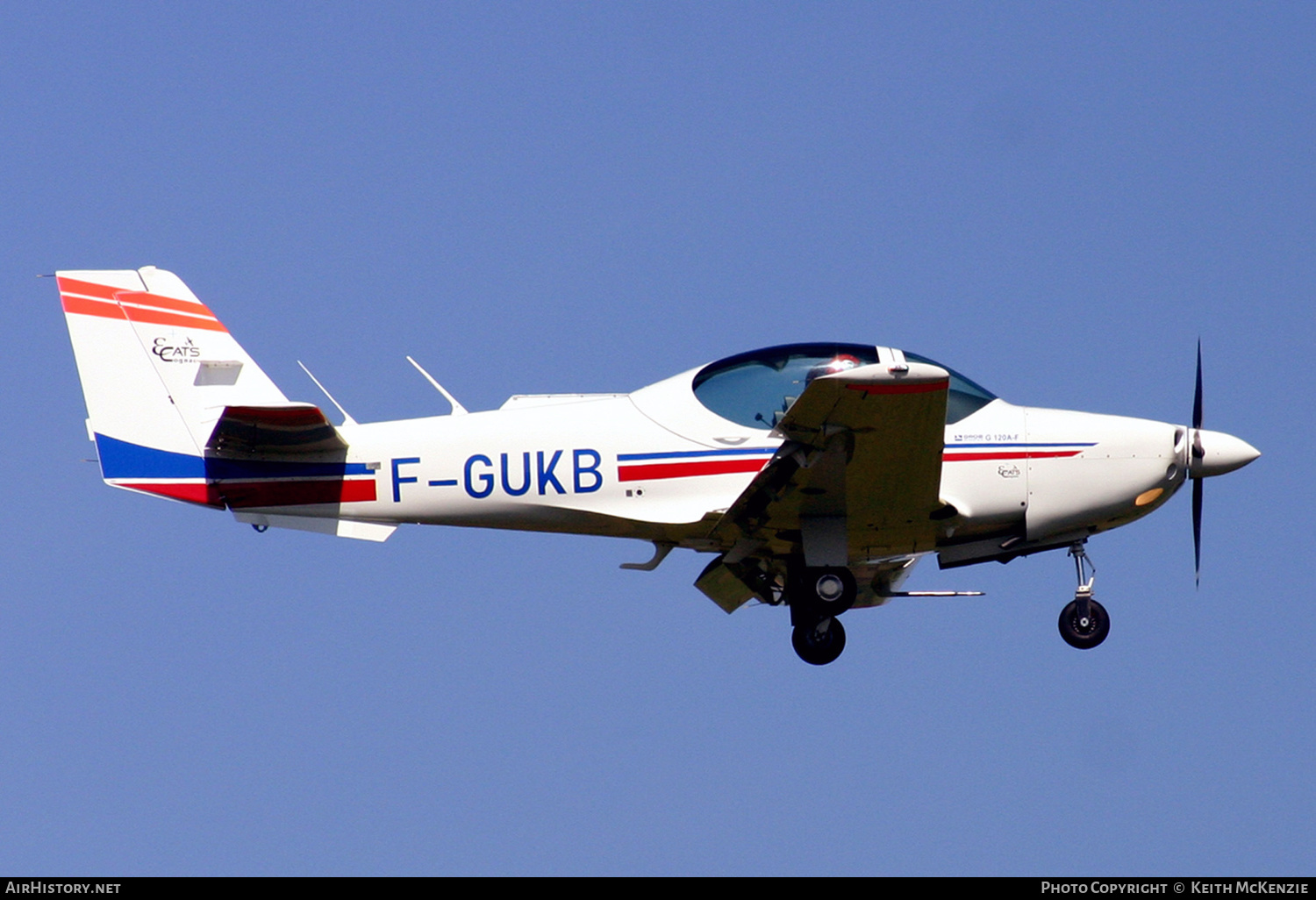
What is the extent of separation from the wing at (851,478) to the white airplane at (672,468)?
0.03m

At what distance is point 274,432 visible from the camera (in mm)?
14539

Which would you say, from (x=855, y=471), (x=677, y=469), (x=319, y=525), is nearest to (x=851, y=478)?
(x=855, y=471)

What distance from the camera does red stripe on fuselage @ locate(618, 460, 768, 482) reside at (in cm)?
1456

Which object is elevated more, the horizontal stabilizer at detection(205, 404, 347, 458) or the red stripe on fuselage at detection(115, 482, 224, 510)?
the horizontal stabilizer at detection(205, 404, 347, 458)

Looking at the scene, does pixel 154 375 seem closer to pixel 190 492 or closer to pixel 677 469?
pixel 190 492

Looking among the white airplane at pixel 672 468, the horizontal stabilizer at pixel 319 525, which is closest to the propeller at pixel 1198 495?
the white airplane at pixel 672 468

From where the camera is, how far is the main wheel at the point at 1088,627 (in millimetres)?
14734

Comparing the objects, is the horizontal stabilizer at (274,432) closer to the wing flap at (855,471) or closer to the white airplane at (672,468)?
the white airplane at (672,468)

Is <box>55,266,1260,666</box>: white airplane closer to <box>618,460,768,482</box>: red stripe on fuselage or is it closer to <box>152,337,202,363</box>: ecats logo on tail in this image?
<box>618,460,768,482</box>: red stripe on fuselage

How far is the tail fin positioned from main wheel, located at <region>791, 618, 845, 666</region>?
5223 mm

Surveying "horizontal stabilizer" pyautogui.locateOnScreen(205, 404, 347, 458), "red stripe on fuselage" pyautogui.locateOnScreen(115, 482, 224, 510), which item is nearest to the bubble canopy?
"horizontal stabilizer" pyautogui.locateOnScreen(205, 404, 347, 458)

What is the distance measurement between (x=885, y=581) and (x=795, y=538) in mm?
2037

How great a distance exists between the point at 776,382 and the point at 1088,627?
351 cm
